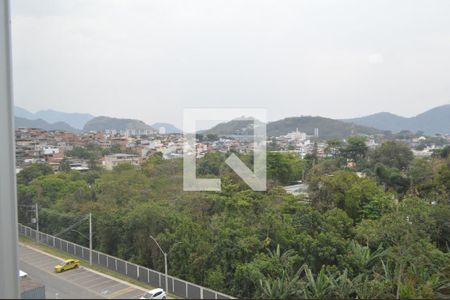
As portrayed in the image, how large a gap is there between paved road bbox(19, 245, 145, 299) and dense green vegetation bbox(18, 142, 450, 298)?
0.17 meters

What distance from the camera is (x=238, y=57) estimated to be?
1787 millimetres

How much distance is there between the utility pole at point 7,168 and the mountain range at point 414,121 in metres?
1.54

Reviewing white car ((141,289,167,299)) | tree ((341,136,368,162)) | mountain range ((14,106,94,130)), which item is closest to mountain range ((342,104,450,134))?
tree ((341,136,368,162))

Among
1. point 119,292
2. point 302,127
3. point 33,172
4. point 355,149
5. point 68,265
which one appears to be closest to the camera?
point 119,292

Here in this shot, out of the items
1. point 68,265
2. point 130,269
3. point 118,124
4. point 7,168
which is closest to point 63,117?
point 118,124

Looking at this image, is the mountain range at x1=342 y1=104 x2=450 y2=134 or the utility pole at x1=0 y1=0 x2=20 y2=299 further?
the mountain range at x1=342 y1=104 x2=450 y2=134

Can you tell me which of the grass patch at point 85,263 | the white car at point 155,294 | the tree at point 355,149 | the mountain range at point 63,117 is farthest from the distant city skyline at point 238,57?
the white car at point 155,294

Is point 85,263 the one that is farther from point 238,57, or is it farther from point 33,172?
point 238,57

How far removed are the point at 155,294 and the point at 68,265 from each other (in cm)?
42

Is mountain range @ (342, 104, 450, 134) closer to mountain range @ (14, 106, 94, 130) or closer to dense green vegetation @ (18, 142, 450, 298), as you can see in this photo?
dense green vegetation @ (18, 142, 450, 298)

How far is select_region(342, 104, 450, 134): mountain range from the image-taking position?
1803 mm

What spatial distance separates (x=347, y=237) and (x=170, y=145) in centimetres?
126

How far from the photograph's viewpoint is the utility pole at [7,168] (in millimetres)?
1383

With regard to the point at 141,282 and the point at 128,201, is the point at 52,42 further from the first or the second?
the point at 141,282
